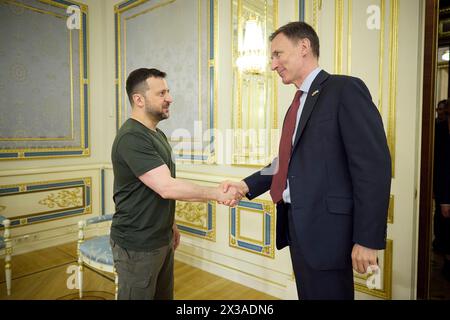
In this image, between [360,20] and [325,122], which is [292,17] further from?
[325,122]

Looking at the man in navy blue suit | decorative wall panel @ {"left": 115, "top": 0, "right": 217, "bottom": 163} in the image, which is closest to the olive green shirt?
the man in navy blue suit

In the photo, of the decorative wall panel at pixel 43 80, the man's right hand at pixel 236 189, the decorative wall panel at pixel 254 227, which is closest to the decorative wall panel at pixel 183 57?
the decorative wall panel at pixel 254 227

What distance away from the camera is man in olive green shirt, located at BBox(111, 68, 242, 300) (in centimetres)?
149

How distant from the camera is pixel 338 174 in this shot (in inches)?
48.7

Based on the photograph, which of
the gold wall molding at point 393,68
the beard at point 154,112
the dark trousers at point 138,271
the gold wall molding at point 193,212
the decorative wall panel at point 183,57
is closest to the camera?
the dark trousers at point 138,271

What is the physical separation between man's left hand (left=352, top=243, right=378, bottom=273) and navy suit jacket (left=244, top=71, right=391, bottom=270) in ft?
0.10

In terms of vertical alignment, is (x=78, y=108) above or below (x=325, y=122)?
above

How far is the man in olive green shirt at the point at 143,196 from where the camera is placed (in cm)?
149

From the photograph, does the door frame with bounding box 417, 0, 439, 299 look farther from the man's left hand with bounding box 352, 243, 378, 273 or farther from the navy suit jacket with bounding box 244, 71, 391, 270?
the man's left hand with bounding box 352, 243, 378, 273

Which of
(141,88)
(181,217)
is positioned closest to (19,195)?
(181,217)

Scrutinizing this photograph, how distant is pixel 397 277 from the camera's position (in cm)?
202

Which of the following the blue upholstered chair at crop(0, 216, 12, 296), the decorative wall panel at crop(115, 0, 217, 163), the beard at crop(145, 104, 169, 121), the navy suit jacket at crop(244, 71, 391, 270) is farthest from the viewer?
the decorative wall panel at crop(115, 0, 217, 163)

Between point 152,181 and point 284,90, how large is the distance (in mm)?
1421

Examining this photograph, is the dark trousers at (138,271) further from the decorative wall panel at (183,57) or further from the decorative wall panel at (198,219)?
the decorative wall panel at (183,57)
